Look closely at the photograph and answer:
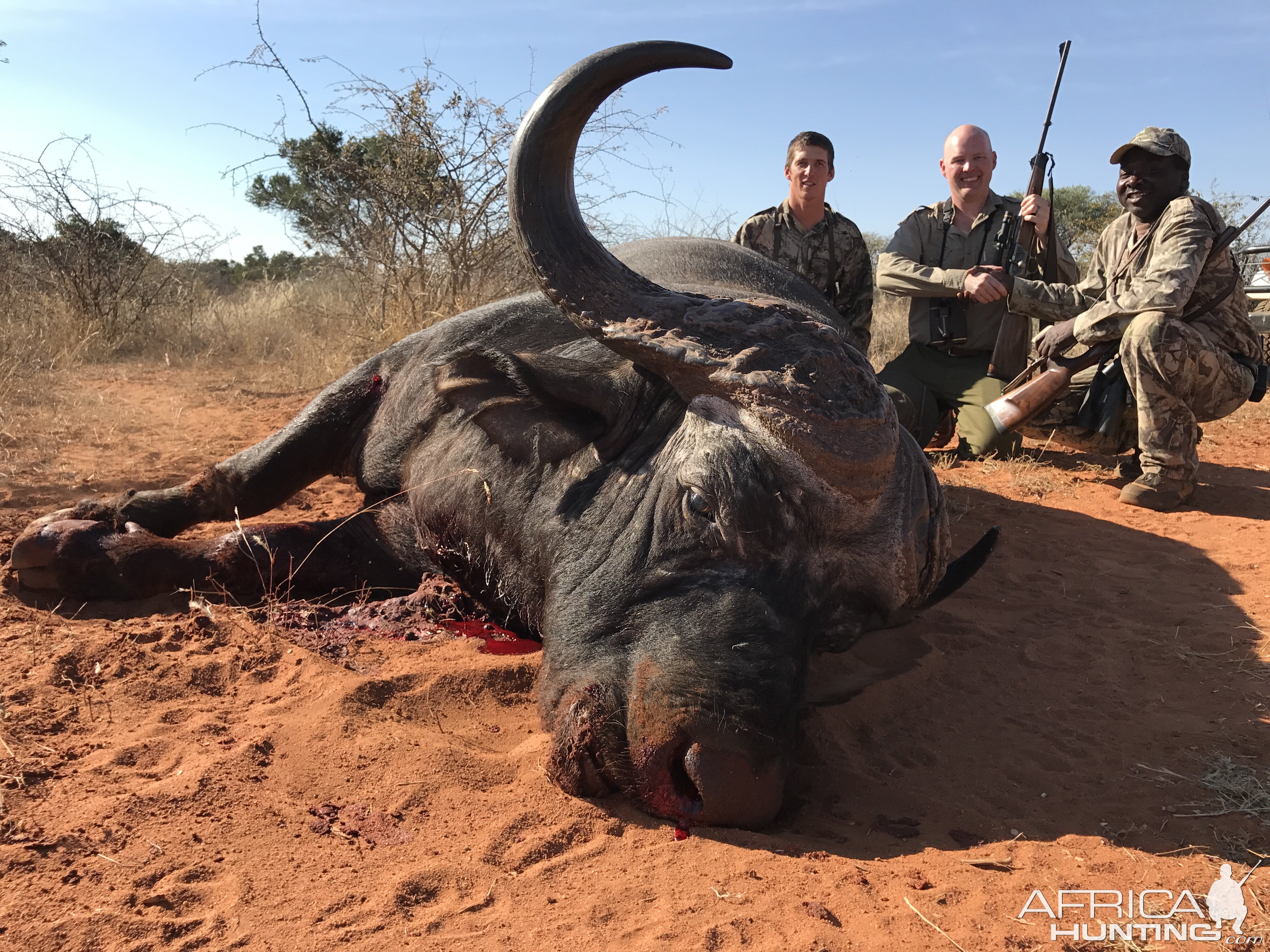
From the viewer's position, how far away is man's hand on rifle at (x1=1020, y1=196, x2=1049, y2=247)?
23.7ft

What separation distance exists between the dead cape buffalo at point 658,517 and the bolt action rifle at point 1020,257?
469 cm

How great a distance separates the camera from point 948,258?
778 centimetres

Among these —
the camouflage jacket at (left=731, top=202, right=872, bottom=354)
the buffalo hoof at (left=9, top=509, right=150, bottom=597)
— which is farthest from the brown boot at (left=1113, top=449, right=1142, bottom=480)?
the buffalo hoof at (left=9, top=509, right=150, bottom=597)

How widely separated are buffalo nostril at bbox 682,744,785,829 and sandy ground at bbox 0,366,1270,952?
82 mm

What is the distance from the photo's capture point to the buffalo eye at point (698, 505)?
2484 mm

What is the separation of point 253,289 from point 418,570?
14416mm

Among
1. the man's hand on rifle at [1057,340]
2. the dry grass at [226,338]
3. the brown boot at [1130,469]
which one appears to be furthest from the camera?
the dry grass at [226,338]

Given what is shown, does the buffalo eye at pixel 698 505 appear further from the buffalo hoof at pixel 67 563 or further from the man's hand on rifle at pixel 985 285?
the man's hand on rifle at pixel 985 285

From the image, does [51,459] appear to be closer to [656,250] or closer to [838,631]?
[656,250]

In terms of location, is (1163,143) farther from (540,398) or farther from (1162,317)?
(540,398)

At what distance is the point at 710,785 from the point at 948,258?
264 inches

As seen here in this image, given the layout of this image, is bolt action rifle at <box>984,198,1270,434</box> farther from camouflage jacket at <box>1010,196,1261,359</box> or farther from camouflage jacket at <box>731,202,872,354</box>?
camouflage jacket at <box>731,202,872,354</box>

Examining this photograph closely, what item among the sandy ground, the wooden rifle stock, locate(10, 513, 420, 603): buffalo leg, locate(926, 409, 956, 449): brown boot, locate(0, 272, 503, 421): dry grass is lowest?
the sandy ground

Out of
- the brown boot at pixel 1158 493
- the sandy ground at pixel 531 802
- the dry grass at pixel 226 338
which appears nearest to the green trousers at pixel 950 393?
the brown boot at pixel 1158 493
